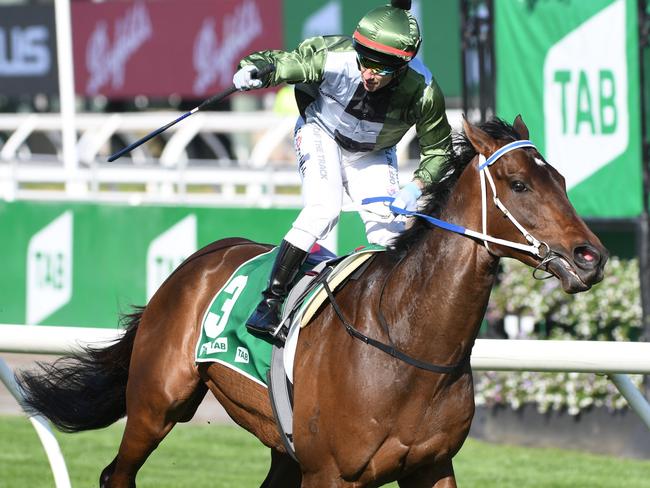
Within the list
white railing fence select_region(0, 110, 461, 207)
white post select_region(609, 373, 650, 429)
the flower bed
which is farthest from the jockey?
white railing fence select_region(0, 110, 461, 207)

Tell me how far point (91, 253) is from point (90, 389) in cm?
414

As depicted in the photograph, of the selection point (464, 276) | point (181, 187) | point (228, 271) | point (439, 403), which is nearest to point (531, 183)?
point (464, 276)

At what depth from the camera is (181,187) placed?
1141 cm

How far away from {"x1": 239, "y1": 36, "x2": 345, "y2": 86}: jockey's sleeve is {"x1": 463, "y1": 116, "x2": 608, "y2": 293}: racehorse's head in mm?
667

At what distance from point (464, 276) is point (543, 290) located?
12.5 ft

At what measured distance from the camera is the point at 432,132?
15.1ft

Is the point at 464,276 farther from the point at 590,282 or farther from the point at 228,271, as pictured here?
the point at 228,271

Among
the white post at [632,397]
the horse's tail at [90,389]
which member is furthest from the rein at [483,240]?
the horse's tail at [90,389]

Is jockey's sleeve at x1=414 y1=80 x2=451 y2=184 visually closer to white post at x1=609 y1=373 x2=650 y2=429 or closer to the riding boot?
the riding boot

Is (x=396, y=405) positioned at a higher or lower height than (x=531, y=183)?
lower

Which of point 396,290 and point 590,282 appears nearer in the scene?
point 590,282

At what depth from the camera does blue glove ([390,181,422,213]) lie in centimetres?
439

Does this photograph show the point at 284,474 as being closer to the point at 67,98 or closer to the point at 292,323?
the point at 292,323

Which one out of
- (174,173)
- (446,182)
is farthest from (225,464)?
(174,173)
